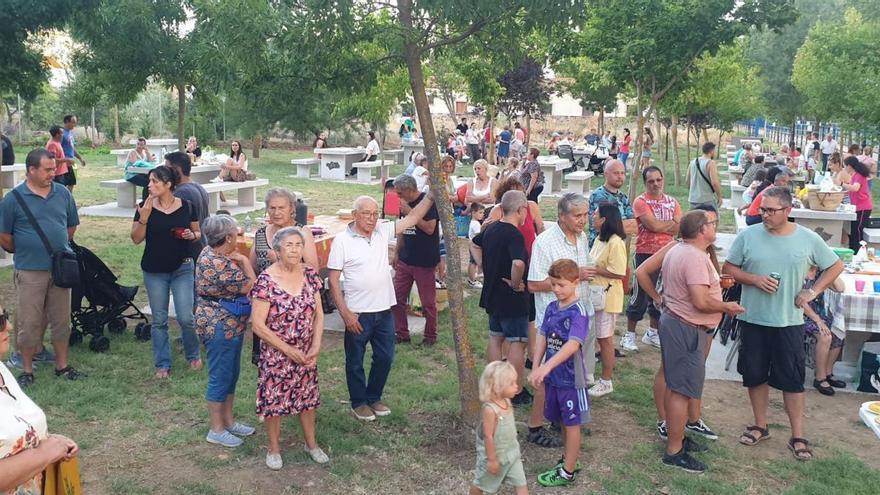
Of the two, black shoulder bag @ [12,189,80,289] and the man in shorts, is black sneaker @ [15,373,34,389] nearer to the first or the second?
black shoulder bag @ [12,189,80,289]

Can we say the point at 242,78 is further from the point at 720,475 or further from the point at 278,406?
the point at 720,475

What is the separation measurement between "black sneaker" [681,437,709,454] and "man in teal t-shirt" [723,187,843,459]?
0.36 meters

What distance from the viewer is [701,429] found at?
576 cm

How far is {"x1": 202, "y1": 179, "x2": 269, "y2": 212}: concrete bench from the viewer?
1544 cm

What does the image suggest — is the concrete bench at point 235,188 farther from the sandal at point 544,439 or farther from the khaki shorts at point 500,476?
the khaki shorts at point 500,476

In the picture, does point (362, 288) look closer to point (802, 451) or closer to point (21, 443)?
point (21, 443)

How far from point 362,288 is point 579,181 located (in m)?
16.0

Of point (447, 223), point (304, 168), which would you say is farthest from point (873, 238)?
point (304, 168)

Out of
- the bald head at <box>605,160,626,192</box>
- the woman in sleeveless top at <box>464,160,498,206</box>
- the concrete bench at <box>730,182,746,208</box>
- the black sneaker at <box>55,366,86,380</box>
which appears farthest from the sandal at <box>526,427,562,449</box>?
the concrete bench at <box>730,182,746,208</box>

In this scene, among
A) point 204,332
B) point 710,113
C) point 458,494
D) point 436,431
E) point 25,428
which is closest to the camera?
point 25,428

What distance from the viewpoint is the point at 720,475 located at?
202 inches

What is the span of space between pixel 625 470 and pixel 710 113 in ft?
94.7

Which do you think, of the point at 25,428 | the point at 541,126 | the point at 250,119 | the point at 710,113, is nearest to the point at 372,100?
the point at 250,119

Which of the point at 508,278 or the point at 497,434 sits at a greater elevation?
the point at 508,278
